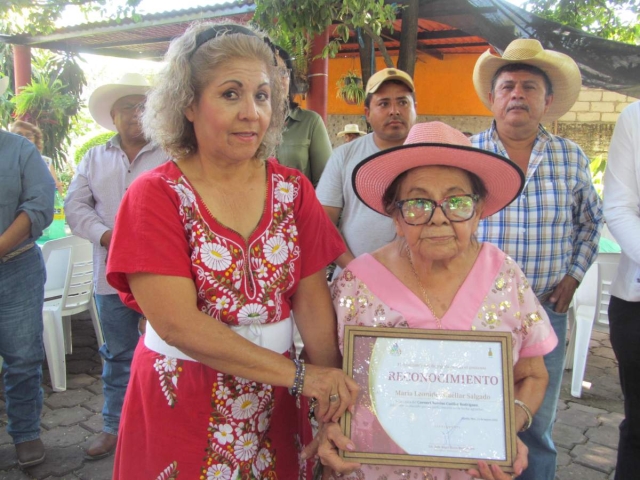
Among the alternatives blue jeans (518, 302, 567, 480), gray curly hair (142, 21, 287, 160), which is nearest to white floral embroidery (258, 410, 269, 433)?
gray curly hair (142, 21, 287, 160)

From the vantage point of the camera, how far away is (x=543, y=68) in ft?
9.16

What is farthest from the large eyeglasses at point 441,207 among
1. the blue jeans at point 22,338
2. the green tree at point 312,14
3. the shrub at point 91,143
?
the shrub at point 91,143

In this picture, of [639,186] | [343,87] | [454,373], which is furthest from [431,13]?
[454,373]

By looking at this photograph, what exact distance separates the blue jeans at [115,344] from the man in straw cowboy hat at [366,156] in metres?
1.52

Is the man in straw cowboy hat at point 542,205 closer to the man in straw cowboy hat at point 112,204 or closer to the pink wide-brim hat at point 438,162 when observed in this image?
the pink wide-brim hat at point 438,162

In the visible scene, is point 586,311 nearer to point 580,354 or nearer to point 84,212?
point 580,354

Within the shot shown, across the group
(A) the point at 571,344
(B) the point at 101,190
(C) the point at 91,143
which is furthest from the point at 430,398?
(C) the point at 91,143

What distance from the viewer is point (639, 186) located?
249cm

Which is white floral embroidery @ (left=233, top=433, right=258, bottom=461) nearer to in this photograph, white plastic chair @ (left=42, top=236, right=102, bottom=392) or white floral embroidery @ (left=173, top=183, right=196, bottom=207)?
white floral embroidery @ (left=173, top=183, right=196, bottom=207)

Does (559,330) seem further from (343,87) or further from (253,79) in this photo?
(343,87)

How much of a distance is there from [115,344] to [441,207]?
8.45ft

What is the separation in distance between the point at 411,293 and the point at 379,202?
414 millimetres

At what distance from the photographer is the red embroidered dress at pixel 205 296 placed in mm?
1547

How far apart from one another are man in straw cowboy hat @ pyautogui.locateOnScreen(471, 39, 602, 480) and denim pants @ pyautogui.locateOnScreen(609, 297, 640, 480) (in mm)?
259
